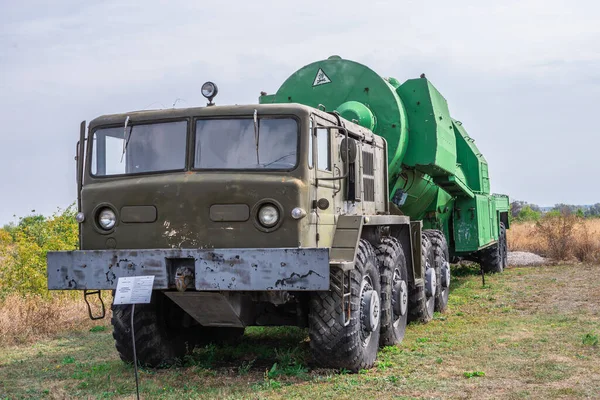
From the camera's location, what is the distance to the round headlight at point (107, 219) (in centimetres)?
707

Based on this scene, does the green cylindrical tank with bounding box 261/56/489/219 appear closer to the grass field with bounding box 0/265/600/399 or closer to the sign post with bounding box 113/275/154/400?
the grass field with bounding box 0/265/600/399

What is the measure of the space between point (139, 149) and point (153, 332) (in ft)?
6.11

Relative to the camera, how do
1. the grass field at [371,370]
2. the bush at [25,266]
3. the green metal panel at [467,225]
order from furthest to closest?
the green metal panel at [467,225] < the bush at [25,266] < the grass field at [371,370]

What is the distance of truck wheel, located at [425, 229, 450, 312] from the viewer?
11688 mm

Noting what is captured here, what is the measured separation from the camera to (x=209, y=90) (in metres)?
7.40

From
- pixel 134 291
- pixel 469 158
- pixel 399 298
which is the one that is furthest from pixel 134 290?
pixel 469 158

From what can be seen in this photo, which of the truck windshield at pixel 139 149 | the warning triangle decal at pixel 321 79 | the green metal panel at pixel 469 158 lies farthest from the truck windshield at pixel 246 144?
the green metal panel at pixel 469 158

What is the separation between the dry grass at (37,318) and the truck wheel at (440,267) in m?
5.08

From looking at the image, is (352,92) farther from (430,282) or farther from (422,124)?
(430,282)

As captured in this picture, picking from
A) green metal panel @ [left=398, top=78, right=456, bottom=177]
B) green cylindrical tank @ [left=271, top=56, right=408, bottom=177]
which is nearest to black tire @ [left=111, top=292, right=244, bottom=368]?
green cylindrical tank @ [left=271, top=56, right=408, bottom=177]

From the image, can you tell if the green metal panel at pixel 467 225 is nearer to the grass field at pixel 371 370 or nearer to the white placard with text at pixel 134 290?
the grass field at pixel 371 370

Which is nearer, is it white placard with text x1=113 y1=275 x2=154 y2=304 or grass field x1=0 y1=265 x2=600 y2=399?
white placard with text x1=113 y1=275 x2=154 y2=304

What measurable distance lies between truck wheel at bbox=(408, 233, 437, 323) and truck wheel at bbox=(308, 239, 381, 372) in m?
2.46

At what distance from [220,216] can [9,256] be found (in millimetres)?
7685
